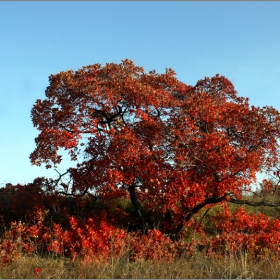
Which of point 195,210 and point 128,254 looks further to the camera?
point 195,210

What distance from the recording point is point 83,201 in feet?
56.8

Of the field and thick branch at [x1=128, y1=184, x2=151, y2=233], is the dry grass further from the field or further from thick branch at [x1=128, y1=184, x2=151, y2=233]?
thick branch at [x1=128, y1=184, x2=151, y2=233]

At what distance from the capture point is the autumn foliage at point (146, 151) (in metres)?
12.8

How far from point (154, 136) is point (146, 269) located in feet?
14.1

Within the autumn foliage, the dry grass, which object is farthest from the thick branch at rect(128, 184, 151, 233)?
the dry grass

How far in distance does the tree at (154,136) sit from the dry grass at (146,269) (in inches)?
91.0

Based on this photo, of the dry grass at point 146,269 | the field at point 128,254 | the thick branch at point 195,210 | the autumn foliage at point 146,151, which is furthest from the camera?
the thick branch at point 195,210

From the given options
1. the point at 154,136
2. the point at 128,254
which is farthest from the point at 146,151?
the point at 128,254

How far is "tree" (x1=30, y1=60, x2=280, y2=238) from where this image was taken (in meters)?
12.9

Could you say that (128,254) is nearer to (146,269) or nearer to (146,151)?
(146,269)

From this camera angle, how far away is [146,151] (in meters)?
12.8

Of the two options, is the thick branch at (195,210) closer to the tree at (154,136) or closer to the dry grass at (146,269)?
the tree at (154,136)

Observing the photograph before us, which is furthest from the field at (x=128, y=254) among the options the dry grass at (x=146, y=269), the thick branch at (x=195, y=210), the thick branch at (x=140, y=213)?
the thick branch at (x=195, y=210)

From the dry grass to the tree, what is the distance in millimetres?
2313
